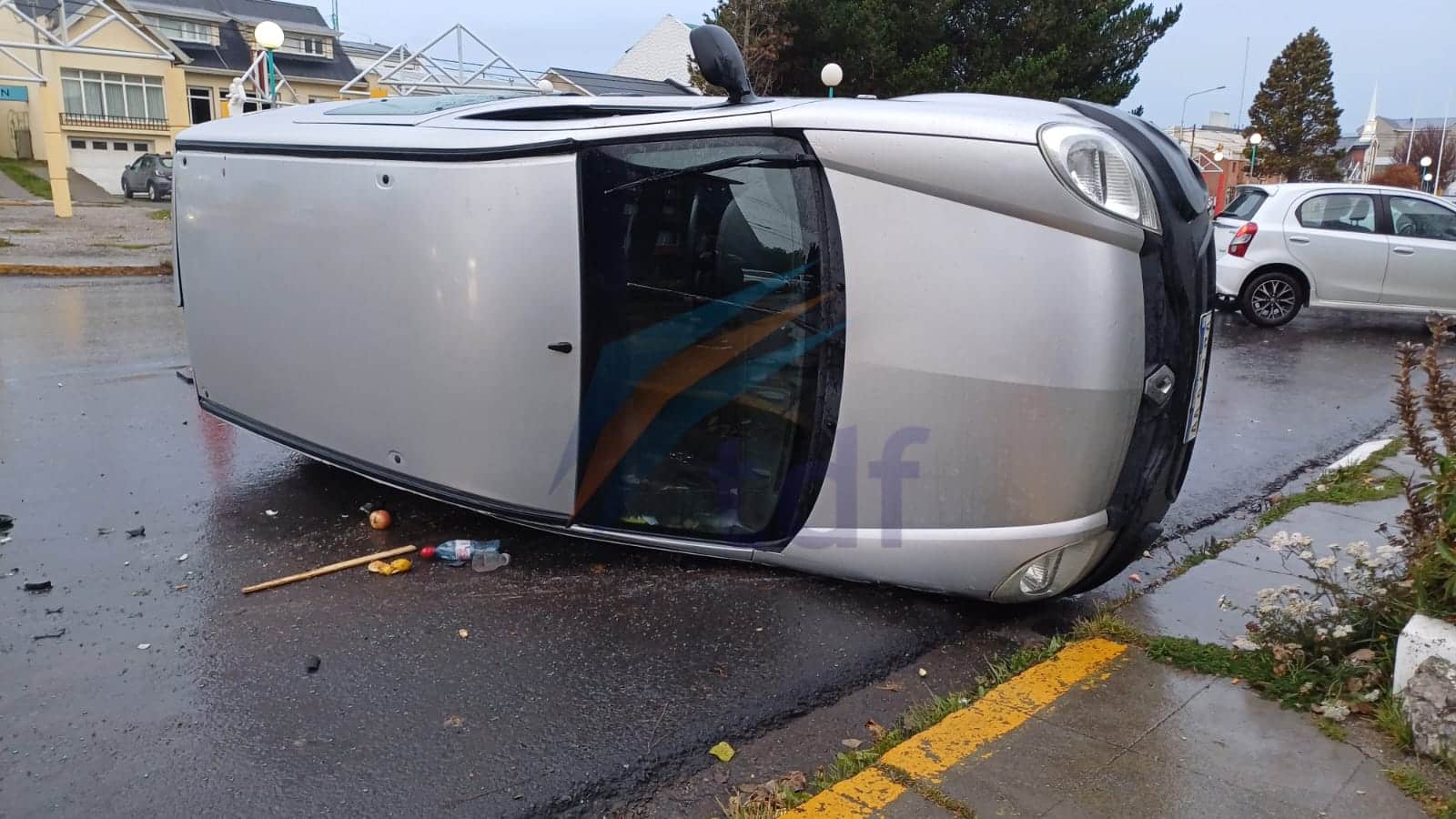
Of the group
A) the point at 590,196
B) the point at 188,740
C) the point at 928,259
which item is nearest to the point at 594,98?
the point at 590,196

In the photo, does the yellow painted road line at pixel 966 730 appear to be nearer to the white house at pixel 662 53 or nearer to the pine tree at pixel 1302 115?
the white house at pixel 662 53

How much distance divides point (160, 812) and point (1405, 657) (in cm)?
343

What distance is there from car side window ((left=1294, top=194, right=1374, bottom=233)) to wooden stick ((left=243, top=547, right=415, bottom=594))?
1101cm

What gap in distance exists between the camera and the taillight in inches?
464

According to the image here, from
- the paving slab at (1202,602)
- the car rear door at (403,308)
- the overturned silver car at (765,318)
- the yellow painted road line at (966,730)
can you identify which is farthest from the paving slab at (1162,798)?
the car rear door at (403,308)

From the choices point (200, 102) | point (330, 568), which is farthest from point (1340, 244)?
point (200, 102)

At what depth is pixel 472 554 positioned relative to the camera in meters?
4.32

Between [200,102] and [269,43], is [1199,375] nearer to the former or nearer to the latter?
[269,43]

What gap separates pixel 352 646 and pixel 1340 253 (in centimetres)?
1160

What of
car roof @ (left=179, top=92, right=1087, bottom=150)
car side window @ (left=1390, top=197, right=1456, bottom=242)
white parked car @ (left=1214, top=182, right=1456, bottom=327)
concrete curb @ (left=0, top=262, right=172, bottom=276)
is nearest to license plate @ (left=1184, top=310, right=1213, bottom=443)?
car roof @ (left=179, top=92, right=1087, bottom=150)

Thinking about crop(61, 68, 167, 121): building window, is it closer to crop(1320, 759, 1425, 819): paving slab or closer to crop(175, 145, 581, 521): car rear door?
crop(175, 145, 581, 521): car rear door

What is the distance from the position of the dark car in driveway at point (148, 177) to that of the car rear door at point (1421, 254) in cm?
3759

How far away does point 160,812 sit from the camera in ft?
8.73

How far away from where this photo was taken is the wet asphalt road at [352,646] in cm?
284
